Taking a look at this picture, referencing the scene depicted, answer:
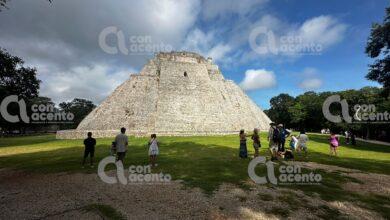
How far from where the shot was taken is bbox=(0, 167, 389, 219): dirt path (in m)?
Result: 6.69

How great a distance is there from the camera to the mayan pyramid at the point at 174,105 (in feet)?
102

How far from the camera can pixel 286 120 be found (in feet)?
273

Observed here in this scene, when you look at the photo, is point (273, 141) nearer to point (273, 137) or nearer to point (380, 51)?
point (273, 137)

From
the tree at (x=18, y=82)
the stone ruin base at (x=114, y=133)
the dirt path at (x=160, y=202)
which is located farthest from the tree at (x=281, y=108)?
the dirt path at (x=160, y=202)

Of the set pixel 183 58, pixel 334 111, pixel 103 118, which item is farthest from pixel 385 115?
pixel 103 118

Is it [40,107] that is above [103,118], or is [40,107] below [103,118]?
above

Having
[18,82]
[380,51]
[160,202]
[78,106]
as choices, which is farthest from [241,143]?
[78,106]

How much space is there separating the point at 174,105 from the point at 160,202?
84.8 ft

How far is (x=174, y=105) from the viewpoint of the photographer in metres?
33.1

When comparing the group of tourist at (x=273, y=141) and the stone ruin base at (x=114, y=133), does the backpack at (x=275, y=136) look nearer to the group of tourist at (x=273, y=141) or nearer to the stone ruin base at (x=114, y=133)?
the group of tourist at (x=273, y=141)

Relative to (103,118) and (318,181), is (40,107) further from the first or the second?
(318,181)

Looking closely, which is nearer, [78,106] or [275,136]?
[275,136]

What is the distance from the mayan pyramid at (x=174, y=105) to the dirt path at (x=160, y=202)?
20.2 metres

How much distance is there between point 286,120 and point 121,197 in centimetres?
8164
